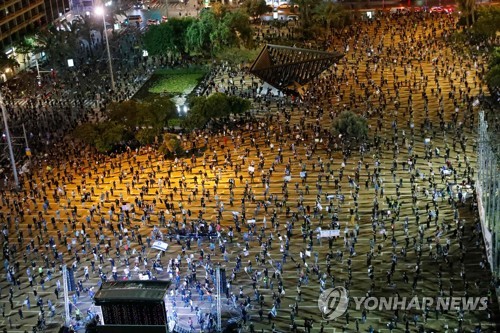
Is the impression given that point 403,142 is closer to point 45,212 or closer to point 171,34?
point 45,212

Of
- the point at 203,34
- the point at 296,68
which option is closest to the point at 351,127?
the point at 296,68

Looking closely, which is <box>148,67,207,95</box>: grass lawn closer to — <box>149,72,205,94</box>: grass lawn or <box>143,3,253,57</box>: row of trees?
<box>149,72,205,94</box>: grass lawn

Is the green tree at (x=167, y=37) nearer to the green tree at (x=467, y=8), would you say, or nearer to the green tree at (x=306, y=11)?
the green tree at (x=306, y=11)

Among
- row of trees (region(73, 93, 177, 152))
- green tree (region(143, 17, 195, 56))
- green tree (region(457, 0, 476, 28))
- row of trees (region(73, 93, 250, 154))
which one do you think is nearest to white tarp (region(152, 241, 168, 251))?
row of trees (region(73, 93, 250, 154))

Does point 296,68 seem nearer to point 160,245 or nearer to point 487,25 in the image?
point 487,25

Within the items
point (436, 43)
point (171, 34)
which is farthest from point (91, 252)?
point (436, 43)
